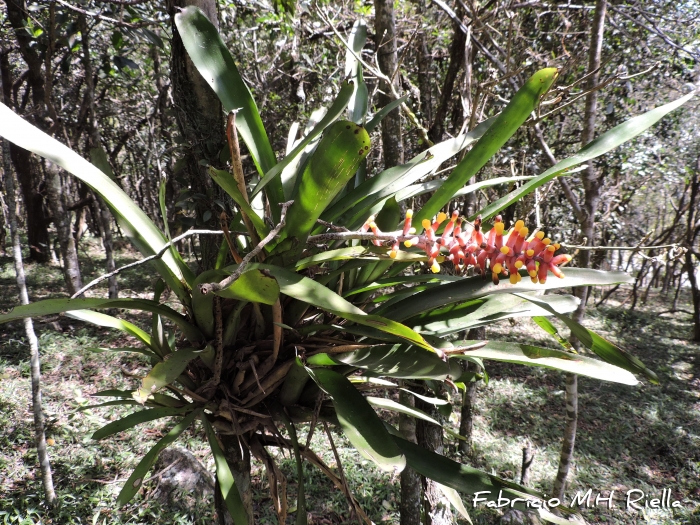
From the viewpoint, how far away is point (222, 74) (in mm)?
800

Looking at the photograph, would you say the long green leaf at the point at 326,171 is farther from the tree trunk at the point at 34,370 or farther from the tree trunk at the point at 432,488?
the tree trunk at the point at 34,370

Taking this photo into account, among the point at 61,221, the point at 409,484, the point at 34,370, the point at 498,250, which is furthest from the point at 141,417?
the point at 61,221

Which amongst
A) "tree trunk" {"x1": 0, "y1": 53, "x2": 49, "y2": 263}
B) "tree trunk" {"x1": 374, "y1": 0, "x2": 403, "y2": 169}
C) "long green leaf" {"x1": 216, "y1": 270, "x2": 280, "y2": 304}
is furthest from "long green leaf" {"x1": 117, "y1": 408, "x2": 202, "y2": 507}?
"tree trunk" {"x1": 0, "y1": 53, "x2": 49, "y2": 263}

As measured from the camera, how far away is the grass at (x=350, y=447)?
223 centimetres

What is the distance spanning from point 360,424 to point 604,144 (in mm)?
715

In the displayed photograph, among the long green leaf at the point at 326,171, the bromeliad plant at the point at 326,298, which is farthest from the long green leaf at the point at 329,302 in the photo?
the long green leaf at the point at 326,171

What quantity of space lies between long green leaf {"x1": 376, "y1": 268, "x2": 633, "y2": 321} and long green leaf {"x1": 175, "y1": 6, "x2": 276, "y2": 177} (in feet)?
1.07

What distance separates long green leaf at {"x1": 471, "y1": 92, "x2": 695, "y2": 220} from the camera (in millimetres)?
772

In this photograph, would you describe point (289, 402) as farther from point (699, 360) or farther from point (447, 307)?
point (699, 360)

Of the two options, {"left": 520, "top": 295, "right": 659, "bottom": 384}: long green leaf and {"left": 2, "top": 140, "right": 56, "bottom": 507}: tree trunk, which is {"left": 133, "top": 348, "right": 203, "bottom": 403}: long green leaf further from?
{"left": 2, "top": 140, "right": 56, "bottom": 507}: tree trunk

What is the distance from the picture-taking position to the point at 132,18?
9.42ft

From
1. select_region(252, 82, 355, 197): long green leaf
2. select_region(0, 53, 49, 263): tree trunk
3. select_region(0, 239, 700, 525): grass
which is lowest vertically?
select_region(0, 239, 700, 525): grass

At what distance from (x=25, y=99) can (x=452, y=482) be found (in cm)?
623

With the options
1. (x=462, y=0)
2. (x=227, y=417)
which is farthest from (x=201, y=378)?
(x=462, y=0)
